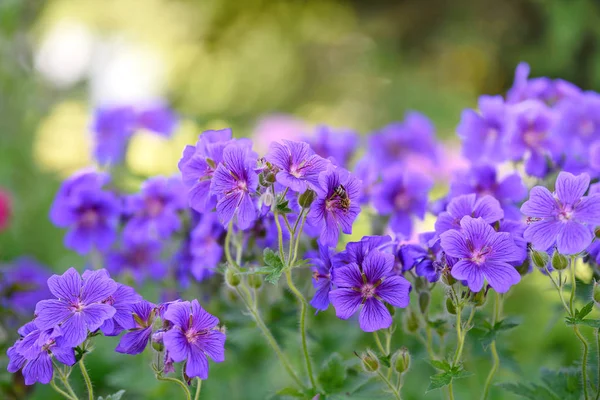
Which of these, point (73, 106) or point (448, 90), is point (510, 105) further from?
point (448, 90)

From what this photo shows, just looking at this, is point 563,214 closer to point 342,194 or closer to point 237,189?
point 342,194

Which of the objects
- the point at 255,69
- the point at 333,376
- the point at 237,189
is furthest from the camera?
the point at 255,69

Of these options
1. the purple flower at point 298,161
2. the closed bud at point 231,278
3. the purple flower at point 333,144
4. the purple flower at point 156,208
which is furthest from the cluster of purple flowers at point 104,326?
the purple flower at point 333,144

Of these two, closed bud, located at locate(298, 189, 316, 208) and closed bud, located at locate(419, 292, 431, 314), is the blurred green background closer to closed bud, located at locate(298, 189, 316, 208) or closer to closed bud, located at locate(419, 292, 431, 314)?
closed bud, located at locate(419, 292, 431, 314)

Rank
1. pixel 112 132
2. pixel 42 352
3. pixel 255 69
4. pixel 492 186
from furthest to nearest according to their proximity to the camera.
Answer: pixel 255 69 < pixel 112 132 < pixel 492 186 < pixel 42 352

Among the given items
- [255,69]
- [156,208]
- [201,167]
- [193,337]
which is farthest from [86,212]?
[255,69]

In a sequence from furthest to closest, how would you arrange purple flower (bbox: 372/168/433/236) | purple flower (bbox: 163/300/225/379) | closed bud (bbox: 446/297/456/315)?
1. purple flower (bbox: 372/168/433/236)
2. closed bud (bbox: 446/297/456/315)
3. purple flower (bbox: 163/300/225/379)

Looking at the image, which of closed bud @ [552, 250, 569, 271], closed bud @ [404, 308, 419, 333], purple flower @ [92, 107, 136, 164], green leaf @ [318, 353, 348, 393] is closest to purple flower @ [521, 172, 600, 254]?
closed bud @ [552, 250, 569, 271]
